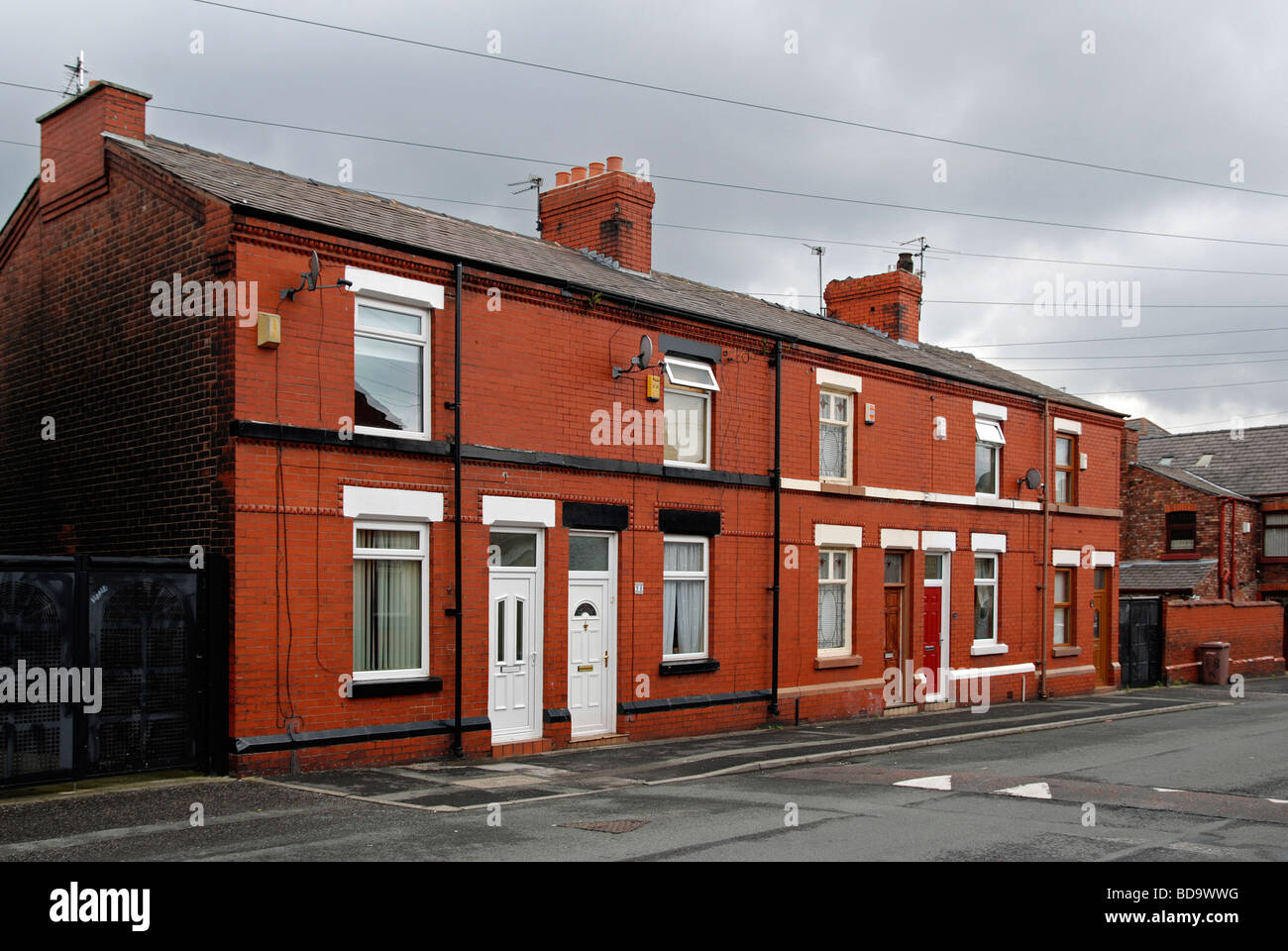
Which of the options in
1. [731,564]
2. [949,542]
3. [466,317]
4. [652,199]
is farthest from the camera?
[949,542]

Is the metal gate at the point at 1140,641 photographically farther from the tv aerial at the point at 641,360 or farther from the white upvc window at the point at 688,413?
the tv aerial at the point at 641,360

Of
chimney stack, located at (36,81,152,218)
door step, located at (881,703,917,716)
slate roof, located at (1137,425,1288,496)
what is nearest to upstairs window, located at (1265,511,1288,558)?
slate roof, located at (1137,425,1288,496)

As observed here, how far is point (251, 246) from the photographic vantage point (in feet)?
39.7

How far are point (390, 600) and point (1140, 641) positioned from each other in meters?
21.5

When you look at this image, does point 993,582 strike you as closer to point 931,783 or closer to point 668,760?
point 668,760

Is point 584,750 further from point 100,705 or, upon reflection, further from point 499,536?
point 100,705

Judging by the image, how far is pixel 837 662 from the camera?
63.1ft

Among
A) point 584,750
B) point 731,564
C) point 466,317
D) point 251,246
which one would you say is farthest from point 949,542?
point 251,246

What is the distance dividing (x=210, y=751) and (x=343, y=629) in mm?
1834

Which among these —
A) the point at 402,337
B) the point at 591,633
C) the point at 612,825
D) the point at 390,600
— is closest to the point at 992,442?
the point at 591,633

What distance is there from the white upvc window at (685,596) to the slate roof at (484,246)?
3.37 meters

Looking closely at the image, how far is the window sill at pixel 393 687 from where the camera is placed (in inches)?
500

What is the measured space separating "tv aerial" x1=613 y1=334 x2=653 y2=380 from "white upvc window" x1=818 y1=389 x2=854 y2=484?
4.46m

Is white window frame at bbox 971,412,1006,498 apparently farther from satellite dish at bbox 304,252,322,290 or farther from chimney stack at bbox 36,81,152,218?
chimney stack at bbox 36,81,152,218
